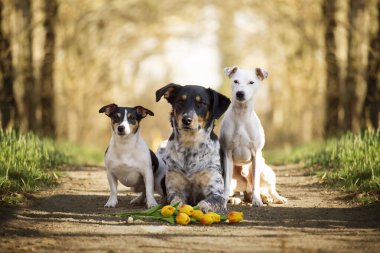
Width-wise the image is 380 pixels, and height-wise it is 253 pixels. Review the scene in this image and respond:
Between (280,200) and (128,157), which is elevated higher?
(128,157)

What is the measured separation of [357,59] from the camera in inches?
638

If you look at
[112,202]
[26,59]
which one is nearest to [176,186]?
[112,202]

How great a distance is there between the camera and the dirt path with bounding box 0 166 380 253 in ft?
17.3

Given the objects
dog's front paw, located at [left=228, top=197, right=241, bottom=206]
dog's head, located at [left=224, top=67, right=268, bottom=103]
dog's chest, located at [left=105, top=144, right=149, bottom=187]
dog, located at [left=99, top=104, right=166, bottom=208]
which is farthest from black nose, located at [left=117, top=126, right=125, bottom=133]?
dog's front paw, located at [left=228, top=197, right=241, bottom=206]

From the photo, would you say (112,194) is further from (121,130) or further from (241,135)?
(241,135)

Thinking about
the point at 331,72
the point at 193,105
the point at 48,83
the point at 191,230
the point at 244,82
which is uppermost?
the point at 331,72

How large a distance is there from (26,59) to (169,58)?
73.1 ft

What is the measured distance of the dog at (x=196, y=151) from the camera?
23.3 ft

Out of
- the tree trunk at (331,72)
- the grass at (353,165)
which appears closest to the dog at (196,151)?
the grass at (353,165)

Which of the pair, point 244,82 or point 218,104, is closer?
point 218,104

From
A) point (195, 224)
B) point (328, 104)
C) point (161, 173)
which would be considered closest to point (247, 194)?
point (161, 173)

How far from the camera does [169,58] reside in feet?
124

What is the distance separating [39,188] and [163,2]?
1745 centimetres

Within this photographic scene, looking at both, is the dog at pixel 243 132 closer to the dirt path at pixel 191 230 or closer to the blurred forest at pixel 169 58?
the dirt path at pixel 191 230
